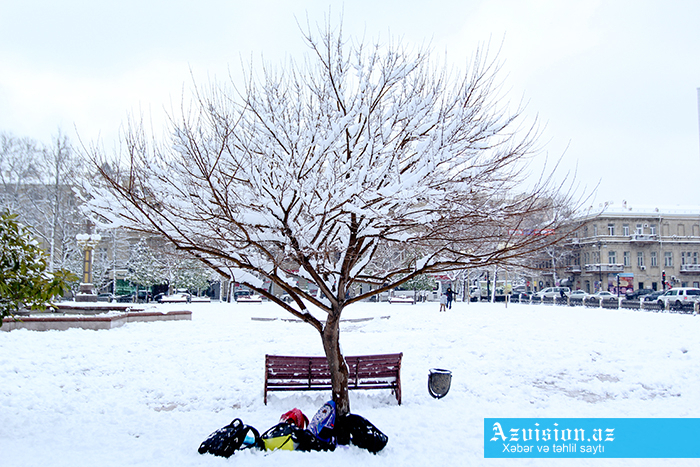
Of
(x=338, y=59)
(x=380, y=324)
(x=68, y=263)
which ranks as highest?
(x=338, y=59)

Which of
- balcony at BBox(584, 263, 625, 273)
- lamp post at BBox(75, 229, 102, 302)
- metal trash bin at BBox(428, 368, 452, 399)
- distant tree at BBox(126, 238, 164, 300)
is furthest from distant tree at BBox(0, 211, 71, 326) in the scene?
balcony at BBox(584, 263, 625, 273)

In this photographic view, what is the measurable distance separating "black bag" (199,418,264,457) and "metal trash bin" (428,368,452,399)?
4.24 meters

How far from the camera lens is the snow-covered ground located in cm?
575

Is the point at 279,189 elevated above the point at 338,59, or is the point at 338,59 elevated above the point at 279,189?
the point at 338,59

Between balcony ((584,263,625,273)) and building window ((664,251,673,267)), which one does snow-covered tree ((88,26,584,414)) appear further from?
building window ((664,251,673,267))

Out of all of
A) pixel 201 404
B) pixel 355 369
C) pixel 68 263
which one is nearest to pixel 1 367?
pixel 201 404

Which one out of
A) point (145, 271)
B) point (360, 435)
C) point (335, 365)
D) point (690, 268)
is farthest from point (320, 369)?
point (690, 268)

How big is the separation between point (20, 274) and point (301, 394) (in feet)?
16.9

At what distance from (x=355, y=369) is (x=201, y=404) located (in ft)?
9.49

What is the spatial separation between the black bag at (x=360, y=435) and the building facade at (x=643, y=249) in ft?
178

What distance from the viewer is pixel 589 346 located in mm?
13250

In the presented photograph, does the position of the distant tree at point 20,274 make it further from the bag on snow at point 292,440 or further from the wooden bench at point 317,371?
the wooden bench at point 317,371

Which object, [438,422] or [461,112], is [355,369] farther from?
[461,112]

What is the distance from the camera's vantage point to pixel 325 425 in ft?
19.2
